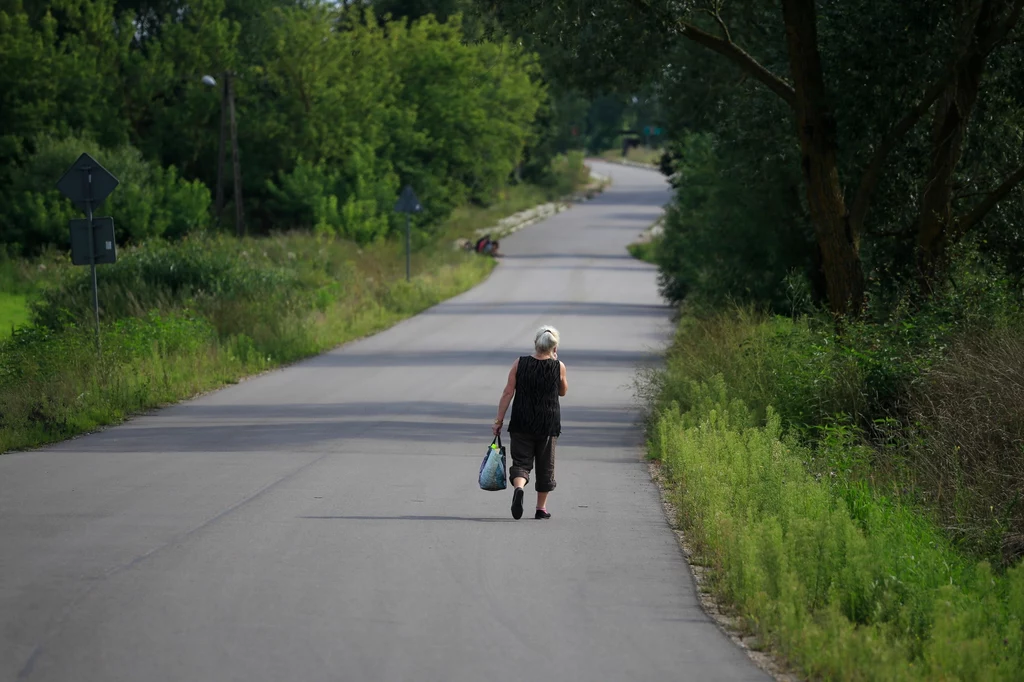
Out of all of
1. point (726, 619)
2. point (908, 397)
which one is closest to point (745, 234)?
point (908, 397)

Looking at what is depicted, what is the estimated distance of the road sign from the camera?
18.1 metres

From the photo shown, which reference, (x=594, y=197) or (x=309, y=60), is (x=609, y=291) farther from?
(x=594, y=197)

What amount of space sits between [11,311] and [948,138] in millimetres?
25163

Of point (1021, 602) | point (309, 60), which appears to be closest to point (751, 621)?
point (1021, 602)

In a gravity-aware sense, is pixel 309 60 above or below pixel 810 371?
above

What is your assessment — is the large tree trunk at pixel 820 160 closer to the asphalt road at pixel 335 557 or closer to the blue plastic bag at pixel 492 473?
the asphalt road at pixel 335 557

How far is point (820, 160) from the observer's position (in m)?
18.8

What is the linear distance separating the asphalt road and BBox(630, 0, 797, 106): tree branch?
182 inches

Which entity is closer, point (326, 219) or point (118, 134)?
point (326, 219)

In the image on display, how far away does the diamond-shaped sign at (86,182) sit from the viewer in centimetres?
1798

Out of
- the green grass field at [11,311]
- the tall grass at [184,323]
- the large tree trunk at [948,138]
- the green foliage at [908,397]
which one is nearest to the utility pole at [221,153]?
the tall grass at [184,323]

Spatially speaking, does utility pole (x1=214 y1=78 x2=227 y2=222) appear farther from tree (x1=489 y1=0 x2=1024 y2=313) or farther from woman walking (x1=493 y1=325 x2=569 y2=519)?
woman walking (x1=493 y1=325 x2=569 y2=519)

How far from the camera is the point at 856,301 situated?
19203 mm

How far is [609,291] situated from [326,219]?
10580 millimetres
